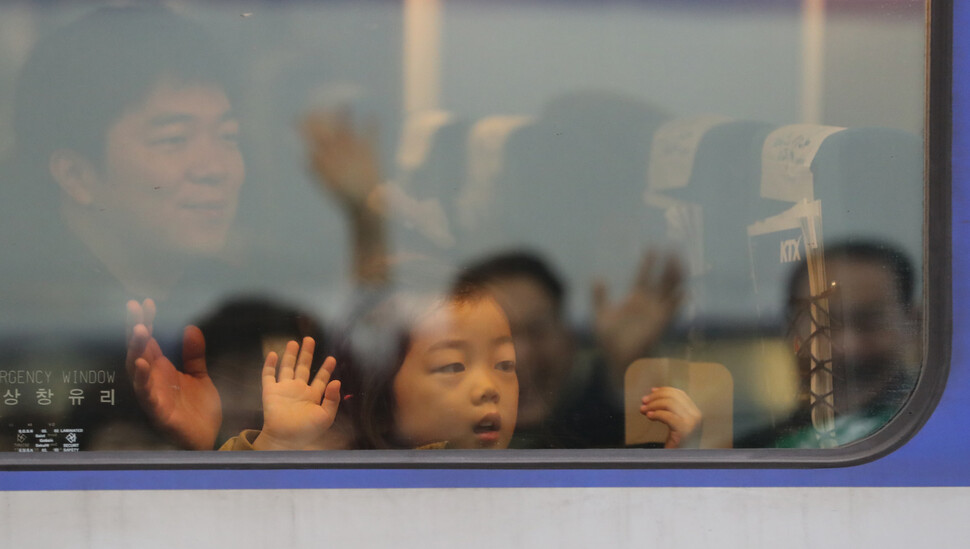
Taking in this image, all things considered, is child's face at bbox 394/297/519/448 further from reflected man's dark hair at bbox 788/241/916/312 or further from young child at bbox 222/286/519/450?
reflected man's dark hair at bbox 788/241/916/312

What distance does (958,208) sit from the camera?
1.90 m

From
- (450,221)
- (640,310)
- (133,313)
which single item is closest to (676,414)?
(640,310)

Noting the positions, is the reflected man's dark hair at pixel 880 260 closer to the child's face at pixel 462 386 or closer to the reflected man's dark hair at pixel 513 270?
the reflected man's dark hair at pixel 513 270

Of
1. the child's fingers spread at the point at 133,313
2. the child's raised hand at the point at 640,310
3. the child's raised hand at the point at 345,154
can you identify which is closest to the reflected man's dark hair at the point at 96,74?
the child's raised hand at the point at 345,154

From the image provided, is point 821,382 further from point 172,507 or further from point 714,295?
point 172,507

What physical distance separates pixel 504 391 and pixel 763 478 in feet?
1.76

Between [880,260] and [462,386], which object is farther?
[462,386]

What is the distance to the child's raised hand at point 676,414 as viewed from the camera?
2.04 metres

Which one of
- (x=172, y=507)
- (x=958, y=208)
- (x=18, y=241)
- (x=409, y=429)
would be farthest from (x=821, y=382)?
(x=18, y=241)

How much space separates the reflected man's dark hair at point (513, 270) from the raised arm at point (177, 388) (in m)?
0.55

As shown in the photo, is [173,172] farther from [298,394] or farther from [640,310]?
[640,310]

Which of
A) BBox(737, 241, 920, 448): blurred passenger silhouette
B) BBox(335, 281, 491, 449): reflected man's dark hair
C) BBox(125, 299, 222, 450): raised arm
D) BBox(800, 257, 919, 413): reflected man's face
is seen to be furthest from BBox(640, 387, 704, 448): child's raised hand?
BBox(125, 299, 222, 450): raised arm

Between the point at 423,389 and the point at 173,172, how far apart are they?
0.68 m

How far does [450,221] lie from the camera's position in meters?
2.01
